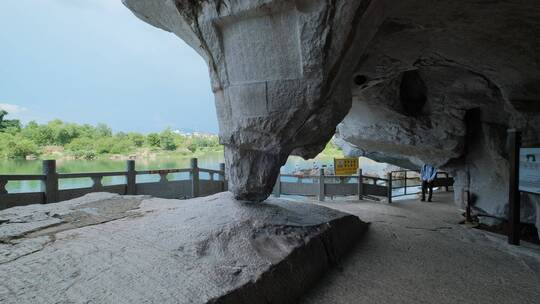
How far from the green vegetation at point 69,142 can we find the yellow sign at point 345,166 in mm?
4897

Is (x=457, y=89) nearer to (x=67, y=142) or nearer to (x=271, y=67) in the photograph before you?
(x=271, y=67)

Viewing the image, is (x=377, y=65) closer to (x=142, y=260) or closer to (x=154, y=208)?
(x=154, y=208)

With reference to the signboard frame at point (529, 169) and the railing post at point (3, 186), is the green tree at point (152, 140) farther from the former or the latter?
the signboard frame at point (529, 169)

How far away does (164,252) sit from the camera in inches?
129

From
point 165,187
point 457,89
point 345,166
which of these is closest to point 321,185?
point 345,166

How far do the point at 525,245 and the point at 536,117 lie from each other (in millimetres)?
2588

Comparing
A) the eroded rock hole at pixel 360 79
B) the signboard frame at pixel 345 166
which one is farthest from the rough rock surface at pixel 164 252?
the signboard frame at pixel 345 166

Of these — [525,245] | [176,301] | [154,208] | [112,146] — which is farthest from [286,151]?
[112,146]

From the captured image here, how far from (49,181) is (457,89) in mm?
10150

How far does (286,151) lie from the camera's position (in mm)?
4988

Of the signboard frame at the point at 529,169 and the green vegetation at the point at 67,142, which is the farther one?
the green vegetation at the point at 67,142

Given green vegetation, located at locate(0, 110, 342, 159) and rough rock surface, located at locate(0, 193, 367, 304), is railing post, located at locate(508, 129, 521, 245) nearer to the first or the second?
rough rock surface, located at locate(0, 193, 367, 304)

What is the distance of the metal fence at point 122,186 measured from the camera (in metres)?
6.34

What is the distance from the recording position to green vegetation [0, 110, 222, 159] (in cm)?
1177
